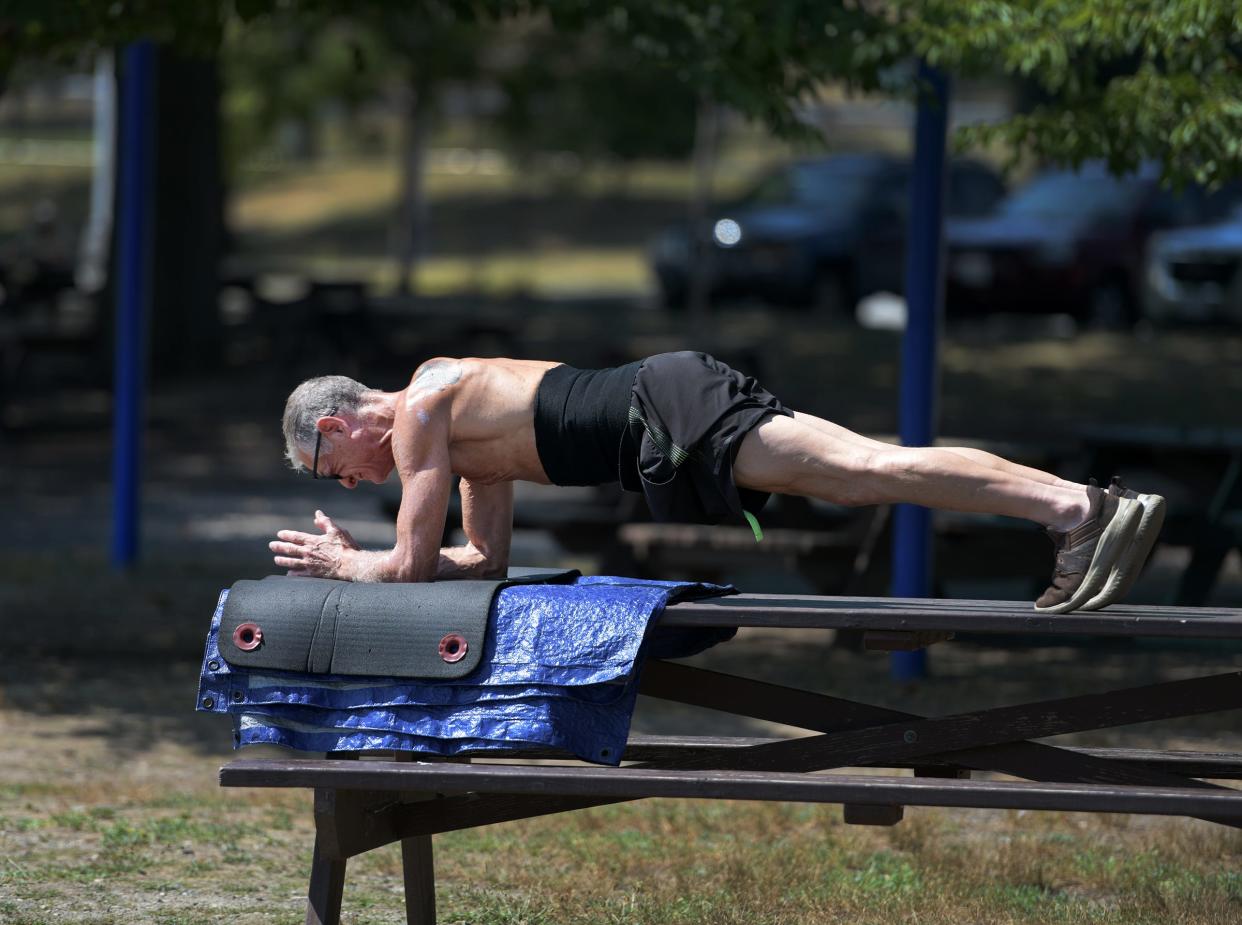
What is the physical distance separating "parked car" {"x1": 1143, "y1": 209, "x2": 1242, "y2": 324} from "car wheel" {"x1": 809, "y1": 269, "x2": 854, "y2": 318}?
133 inches

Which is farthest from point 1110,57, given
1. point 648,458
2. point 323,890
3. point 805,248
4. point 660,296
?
point 660,296

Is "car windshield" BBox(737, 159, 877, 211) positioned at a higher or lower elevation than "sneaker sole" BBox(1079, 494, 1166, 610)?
lower

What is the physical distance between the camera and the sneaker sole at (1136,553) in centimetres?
433

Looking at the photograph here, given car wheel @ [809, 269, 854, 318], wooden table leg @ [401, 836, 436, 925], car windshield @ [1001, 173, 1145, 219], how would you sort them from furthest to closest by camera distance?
car wheel @ [809, 269, 854, 318] < car windshield @ [1001, 173, 1145, 219] < wooden table leg @ [401, 836, 436, 925]

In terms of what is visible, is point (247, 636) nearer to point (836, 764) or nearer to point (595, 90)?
point (836, 764)

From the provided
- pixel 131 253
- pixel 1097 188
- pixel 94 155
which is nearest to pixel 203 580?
pixel 131 253

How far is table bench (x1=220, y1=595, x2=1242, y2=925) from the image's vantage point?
13.4 ft

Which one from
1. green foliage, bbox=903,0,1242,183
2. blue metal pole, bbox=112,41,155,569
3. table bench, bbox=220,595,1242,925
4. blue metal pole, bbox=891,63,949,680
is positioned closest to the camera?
table bench, bbox=220,595,1242,925

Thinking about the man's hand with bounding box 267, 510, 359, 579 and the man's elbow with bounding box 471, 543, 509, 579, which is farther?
the man's elbow with bounding box 471, 543, 509, 579

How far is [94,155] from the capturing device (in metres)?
46.9

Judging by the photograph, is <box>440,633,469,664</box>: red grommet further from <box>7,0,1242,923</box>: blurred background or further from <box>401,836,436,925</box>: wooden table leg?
<box>7,0,1242,923</box>: blurred background

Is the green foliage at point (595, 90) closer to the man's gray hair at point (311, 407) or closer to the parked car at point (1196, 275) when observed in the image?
the parked car at point (1196, 275)

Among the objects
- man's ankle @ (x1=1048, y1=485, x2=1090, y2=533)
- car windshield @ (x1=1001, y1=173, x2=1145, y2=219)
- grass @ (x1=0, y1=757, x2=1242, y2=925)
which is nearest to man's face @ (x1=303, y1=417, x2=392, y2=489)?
grass @ (x1=0, y1=757, x2=1242, y2=925)

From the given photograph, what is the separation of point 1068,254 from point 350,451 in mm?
16493
